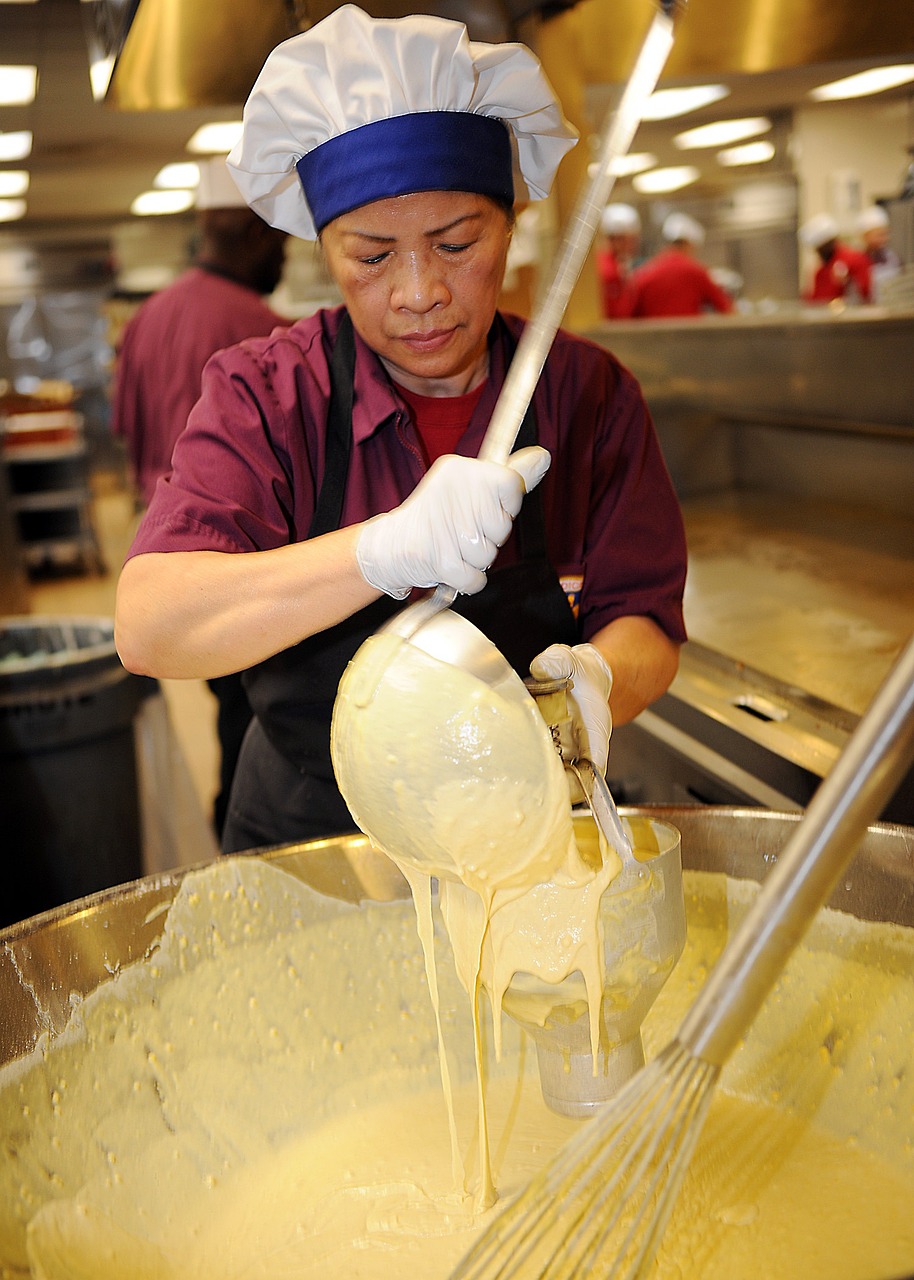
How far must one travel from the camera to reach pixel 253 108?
1.14m

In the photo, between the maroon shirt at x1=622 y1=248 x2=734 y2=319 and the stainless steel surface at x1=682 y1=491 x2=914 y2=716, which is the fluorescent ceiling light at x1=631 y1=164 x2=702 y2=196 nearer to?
the maroon shirt at x1=622 y1=248 x2=734 y2=319

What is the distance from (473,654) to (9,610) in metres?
5.24

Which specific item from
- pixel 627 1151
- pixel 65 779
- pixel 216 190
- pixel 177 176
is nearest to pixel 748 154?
pixel 177 176

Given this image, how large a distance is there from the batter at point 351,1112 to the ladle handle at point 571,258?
0.53 metres

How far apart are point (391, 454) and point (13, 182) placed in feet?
30.5

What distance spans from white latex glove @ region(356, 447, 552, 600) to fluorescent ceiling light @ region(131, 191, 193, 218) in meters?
10.0

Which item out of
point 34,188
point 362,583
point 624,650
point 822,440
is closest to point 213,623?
point 362,583

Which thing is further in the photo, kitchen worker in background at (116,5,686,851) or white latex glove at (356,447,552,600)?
kitchen worker in background at (116,5,686,851)

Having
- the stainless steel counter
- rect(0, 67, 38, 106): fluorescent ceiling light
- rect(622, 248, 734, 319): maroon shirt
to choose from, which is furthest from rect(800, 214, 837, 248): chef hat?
the stainless steel counter

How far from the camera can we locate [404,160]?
3.59ft

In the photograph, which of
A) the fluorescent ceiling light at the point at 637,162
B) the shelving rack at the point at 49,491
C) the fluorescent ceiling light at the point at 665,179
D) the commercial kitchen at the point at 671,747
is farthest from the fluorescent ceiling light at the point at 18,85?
the fluorescent ceiling light at the point at 665,179

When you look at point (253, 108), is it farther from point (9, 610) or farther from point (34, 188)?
point (34, 188)

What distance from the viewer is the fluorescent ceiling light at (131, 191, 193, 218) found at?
1036cm

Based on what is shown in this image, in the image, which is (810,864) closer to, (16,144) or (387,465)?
(387,465)
